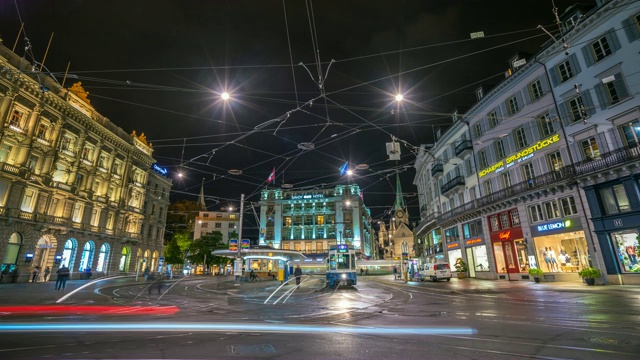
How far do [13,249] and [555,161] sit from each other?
51.6m

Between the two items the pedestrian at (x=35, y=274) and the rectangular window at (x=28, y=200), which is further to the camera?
the rectangular window at (x=28, y=200)

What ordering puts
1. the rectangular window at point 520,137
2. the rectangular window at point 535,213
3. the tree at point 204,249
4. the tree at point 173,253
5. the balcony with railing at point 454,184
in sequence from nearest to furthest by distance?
1. the rectangular window at point 535,213
2. the rectangular window at point 520,137
3. the balcony with railing at point 454,184
4. the tree at point 173,253
5. the tree at point 204,249

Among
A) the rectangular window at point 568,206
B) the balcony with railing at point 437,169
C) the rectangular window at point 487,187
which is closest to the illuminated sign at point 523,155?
the rectangular window at point 487,187

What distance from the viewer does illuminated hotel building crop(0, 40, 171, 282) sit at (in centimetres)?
3112

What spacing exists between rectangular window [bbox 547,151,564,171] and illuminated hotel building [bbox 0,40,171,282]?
41.1 meters

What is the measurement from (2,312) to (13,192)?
29.1 m

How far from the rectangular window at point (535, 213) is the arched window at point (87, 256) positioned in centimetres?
5166

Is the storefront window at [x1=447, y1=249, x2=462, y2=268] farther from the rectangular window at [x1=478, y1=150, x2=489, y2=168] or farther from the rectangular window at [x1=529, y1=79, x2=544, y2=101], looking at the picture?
the rectangular window at [x1=529, y1=79, x2=544, y2=101]

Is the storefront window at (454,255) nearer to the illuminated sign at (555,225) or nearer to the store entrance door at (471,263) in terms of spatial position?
the store entrance door at (471,263)

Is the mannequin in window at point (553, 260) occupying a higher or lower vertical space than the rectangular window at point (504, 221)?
lower

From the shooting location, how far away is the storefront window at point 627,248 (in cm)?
1966

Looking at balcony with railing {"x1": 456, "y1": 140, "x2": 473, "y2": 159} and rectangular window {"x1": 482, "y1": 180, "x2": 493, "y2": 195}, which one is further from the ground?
balcony with railing {"x1": 456, "y1": 140, "x2": 473, "y2": 159}

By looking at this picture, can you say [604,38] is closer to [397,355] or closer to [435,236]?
[397,355]

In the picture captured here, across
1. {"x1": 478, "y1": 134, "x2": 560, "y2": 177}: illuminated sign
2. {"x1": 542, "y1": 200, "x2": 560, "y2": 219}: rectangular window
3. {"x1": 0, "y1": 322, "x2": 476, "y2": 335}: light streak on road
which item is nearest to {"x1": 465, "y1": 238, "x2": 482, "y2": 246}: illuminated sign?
{"x1": 478, "y1": 134, "x2": 560, "y2": 177}: illuminated sign
